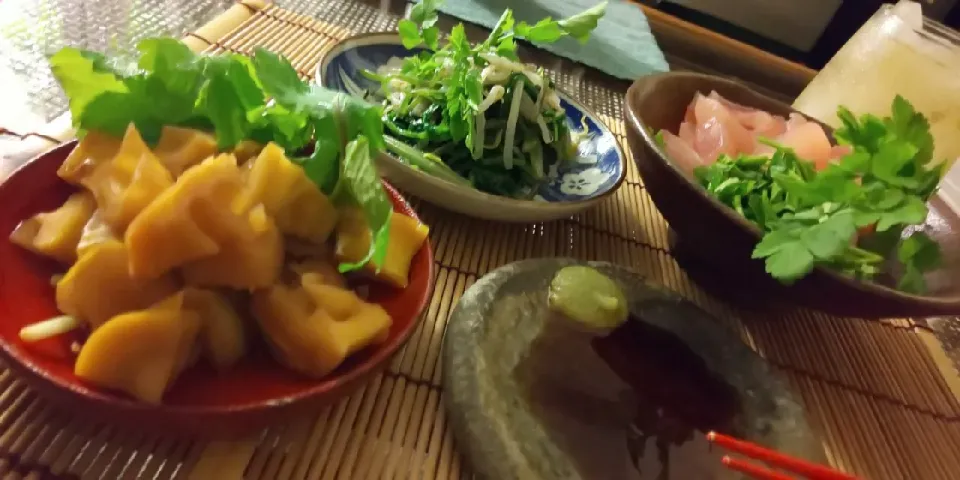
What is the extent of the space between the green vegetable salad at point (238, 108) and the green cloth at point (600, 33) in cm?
101

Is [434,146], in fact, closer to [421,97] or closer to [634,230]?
[421,97]

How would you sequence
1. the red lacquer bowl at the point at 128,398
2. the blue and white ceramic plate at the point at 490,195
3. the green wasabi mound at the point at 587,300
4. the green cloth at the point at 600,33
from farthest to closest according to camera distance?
the green cloth at the point at 600,33 < the blue and white ceramic plate at the point at 490,195 < the green wasabi mound at the point at 587,300 < the red lacquer bowl at the point at 128,398

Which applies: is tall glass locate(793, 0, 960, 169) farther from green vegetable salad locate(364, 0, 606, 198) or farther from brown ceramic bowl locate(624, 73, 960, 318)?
green vegetable salad locate(364, 0, 606, 198)

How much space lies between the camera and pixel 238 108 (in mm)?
662

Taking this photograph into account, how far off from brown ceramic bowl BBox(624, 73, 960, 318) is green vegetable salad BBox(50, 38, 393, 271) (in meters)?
0.44

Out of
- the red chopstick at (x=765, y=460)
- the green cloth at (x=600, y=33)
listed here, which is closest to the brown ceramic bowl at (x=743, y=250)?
the red chopstick at (x=765, y=460)

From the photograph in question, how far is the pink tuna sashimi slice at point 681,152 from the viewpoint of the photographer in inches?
43.4

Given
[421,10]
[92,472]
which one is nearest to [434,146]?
[421,10]

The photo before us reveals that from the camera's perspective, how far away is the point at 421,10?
1.22 metres

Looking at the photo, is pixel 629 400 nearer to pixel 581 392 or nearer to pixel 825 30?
pixel 581 392

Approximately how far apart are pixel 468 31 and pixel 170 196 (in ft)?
4.03

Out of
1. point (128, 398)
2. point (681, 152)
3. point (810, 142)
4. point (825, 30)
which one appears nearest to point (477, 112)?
point (681, 152)

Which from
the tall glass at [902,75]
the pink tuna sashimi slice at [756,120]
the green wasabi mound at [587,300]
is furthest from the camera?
the tall glass at [902,75]

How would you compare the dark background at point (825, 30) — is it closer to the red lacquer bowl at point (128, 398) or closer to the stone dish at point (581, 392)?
the stone dish at point (581, 392)
